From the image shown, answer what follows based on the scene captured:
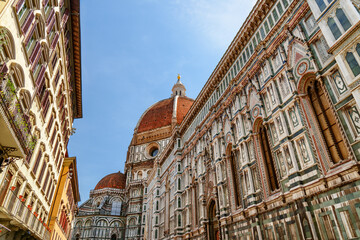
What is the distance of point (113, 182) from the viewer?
63000 millimetres

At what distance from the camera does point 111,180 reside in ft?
209

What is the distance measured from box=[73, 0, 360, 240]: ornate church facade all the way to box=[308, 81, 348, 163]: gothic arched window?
1.8 inches

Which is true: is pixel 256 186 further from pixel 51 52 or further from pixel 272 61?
pixel 51 52

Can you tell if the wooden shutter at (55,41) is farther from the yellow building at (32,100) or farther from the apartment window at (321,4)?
the apartment window at (321,4)

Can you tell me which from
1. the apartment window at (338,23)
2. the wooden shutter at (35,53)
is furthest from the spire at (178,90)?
the apartment window at (338,23)

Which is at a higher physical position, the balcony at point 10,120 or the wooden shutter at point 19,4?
the wooden shutter at point 19,4

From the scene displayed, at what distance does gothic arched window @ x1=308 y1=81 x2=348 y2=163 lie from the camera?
1008 centimetres

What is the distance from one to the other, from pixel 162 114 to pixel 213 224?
52.3 m

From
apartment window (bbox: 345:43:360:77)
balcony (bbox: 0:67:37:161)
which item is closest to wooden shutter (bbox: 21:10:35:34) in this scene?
balcony (bbox: 0:67:37:161)

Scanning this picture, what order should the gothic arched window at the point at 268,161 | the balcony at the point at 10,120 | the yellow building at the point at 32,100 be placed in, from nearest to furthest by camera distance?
1. the balcony at the point at 10,120
2. the yellow building at the point at 32,100
3. the gothic arched window at the point at 268,161

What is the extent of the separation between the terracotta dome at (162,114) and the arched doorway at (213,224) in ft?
146

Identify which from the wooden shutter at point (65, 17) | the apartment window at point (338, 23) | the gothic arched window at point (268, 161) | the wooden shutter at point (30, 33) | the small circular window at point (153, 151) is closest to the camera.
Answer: the apartment window at point (338, 23)

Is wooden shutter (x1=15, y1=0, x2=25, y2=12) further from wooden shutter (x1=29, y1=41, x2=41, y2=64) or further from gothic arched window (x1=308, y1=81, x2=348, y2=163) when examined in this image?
gothic arched window (x1=308, y1=81, x2=348, y2=163)

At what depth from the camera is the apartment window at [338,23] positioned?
961cm
